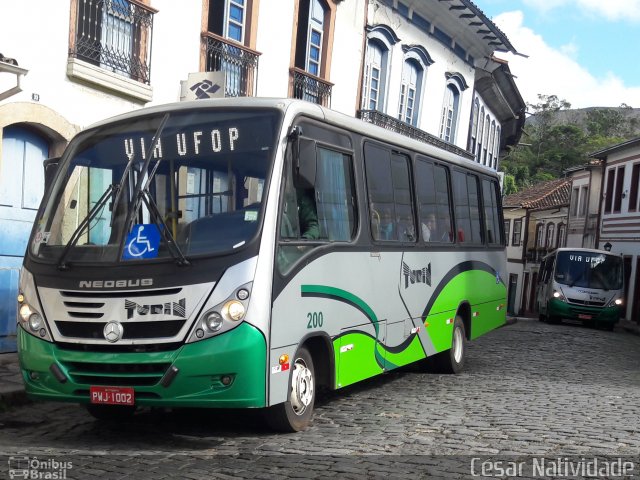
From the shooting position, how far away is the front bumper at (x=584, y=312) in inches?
1181

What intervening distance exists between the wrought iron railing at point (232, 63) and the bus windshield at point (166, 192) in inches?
296

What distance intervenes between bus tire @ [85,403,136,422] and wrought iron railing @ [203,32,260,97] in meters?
7.82

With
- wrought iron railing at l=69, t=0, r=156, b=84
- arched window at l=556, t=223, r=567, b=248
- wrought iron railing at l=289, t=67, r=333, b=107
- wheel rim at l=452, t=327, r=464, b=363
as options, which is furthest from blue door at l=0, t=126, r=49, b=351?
arched window at l=556, t=223, r=567, b=248

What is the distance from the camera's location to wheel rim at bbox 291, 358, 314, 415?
7.43 m

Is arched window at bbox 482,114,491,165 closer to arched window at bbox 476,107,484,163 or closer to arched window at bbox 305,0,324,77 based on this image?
arched window at bbox 476,107,484,163

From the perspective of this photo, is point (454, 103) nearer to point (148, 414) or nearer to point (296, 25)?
point (296, 25)

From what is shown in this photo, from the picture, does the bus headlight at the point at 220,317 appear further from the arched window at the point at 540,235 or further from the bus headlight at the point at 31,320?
the arched window at the point at 540,235

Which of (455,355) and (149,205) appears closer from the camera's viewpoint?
(149,205)

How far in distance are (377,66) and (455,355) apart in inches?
441

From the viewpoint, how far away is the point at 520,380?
11648 millimetres

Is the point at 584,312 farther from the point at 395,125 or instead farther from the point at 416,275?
the point at 416,275

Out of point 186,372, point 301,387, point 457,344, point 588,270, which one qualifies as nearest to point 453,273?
point 457,344

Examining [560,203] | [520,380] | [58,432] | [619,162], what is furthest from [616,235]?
[58,432]

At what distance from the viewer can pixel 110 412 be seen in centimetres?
802
